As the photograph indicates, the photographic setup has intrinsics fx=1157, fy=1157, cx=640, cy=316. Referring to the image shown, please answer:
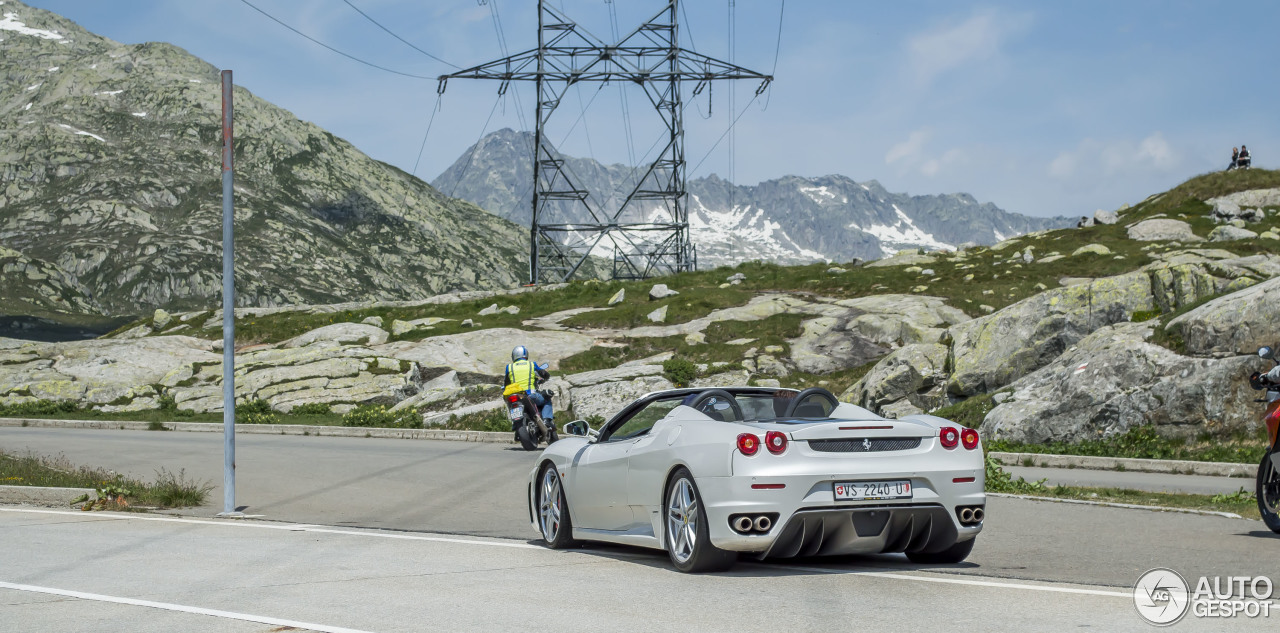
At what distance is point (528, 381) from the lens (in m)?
20.4

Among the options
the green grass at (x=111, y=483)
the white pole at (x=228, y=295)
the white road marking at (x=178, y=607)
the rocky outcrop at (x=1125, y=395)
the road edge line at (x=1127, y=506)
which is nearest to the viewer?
the white road marking at (x=178, y=607)

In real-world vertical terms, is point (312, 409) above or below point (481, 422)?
above

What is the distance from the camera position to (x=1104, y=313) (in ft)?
78.0

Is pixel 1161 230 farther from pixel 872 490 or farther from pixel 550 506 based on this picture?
pixel 872 490

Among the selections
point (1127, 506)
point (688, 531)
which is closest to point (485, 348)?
point (1127, 506)

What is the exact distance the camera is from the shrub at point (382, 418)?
25953 millimetres

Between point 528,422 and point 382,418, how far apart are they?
6898mm

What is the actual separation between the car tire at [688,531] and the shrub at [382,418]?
18.4 meters

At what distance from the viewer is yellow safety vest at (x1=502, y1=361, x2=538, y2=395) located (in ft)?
66.8

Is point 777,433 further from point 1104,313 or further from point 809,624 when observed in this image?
point 1104,313

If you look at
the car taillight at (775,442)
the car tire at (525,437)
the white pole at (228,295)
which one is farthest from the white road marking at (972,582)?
the car tire at (525,437)

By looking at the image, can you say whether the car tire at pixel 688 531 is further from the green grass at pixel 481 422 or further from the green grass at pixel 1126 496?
the green grass at pixel 481 422

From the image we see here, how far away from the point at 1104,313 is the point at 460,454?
1343 cm

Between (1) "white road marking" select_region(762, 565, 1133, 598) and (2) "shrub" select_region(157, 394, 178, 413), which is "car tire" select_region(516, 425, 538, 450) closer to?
(1) "white road marking" select_region(762, 565, 1133, 598)
